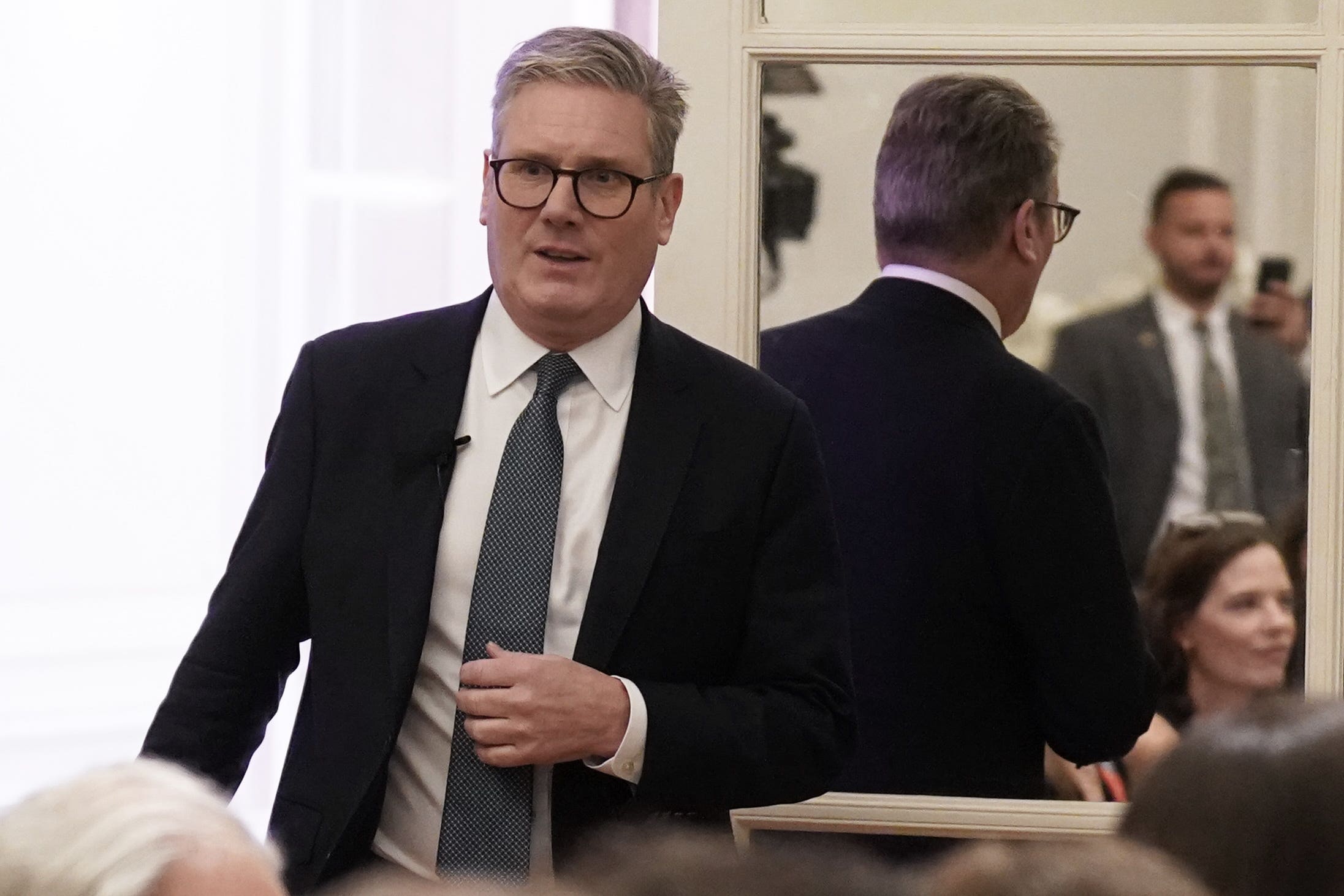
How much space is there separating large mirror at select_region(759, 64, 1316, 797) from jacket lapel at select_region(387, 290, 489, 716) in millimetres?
603

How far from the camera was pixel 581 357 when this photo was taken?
2.07 metres

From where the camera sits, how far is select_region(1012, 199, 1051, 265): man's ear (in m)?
2.50

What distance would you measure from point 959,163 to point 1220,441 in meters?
0.54

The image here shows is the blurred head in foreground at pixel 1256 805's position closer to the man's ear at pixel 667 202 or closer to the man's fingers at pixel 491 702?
the man's fingers at pixel 491 702

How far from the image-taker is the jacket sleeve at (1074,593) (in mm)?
2471

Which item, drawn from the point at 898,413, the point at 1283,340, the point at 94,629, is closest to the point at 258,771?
the point at 94,629

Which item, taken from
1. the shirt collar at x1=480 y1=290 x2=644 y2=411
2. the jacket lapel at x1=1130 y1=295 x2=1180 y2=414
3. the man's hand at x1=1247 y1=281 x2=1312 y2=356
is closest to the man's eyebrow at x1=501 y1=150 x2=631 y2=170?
the shirt collar at x1=480 y1=290 x2=644 y2=411

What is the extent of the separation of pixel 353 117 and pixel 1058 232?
1119mm

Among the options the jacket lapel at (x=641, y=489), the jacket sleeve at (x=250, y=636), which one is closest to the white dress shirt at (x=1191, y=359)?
the jacket lapel at (x=641, y=489)

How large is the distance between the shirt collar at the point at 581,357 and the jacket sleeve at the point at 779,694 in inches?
8.2

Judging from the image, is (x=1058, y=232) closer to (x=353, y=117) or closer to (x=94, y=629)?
(x=353, y=117)

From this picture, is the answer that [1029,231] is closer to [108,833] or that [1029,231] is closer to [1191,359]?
[1191,359]

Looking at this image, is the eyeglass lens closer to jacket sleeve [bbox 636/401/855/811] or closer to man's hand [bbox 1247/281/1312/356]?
jacket sleeve [bbox 636/401/855/811]

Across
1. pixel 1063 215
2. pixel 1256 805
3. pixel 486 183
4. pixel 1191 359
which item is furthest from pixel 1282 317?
pixel 1256 805
